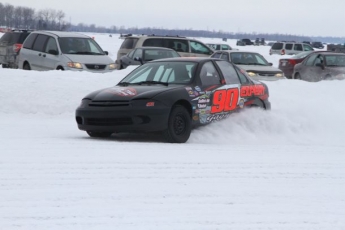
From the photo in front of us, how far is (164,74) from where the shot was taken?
36.8 ft

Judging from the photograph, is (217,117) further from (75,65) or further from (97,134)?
(75,65)

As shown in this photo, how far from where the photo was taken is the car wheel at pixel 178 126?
10.2 meters

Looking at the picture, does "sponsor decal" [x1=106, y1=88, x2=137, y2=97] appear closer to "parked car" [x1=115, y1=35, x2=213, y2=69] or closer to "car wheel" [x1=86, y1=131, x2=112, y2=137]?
"car wheel" [x1=86, y1=131, x2=112, y2=137]

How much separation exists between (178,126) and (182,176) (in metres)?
2.63

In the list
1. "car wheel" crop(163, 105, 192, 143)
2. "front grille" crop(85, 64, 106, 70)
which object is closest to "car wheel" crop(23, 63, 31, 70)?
"front grille" crop(85, 64, 106, 70)

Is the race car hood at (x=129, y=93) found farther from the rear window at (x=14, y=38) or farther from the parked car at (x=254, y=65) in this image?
the rear window at (x=14, y=38)

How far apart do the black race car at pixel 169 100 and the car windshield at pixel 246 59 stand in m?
10.6

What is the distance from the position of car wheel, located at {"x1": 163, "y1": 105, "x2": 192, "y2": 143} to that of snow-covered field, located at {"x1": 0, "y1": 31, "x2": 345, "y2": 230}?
0.61 ft

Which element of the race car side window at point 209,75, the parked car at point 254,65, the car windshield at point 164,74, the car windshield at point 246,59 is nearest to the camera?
Answer: the car windshield at point 164,74

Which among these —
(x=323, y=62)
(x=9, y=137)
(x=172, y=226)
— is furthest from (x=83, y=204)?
(x=323, y=62)

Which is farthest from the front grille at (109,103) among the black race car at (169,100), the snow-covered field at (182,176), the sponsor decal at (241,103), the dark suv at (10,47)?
the dark suv at (10,47)

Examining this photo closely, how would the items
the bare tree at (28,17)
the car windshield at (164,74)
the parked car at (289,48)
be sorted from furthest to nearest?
the bare tree at (28,17) < the parked car at (289,48) < the car windshield at (164,74)

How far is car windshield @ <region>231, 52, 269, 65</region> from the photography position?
22.8 m

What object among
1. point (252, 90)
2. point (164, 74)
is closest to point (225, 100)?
point (252, 90)
